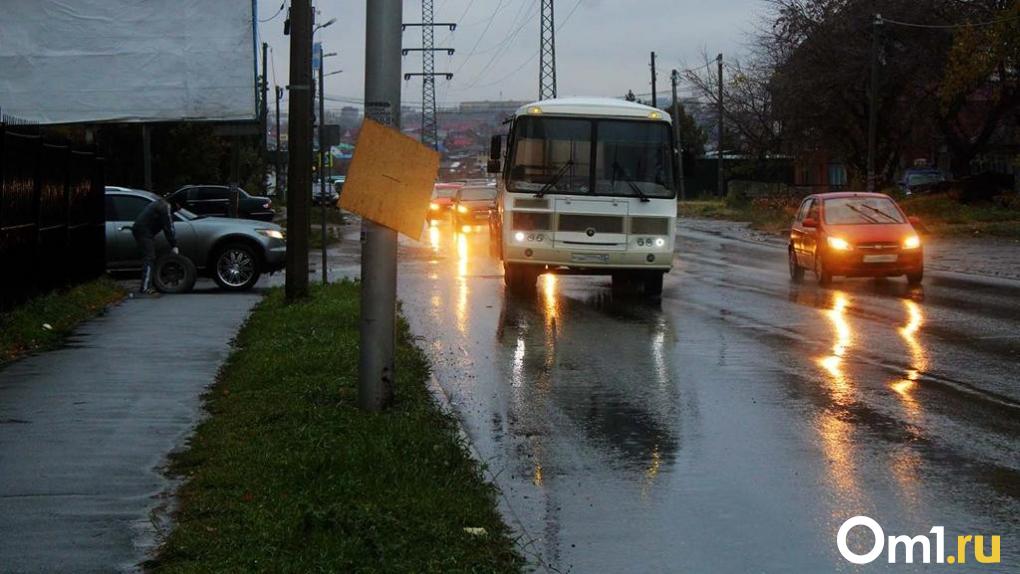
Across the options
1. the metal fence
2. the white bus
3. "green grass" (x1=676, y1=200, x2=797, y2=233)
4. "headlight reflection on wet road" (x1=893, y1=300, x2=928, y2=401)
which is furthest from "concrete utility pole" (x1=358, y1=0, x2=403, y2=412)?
"green grass" (x1=676, y1=200, x2=797, y2=233)

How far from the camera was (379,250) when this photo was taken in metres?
9.65

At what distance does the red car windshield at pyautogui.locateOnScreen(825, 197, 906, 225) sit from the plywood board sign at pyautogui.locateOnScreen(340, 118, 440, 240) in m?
14.9

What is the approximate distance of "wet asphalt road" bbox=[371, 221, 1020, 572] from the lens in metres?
7.04

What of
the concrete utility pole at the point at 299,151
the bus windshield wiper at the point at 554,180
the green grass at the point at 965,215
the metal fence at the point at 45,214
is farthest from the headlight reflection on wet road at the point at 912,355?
the green grass at the point at 965,215

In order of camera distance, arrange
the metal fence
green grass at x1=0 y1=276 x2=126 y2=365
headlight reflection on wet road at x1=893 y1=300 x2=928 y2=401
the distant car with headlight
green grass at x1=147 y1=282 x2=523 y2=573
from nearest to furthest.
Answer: green grass at x1=147 y1=282 x2=523 y2=573, headlight reflection on wet road at x1=893 y1=300 x2=928 y2=401, green grass at x1=0 y1=276 x2=126 y2=365, the metal fence, the distant car with headlight

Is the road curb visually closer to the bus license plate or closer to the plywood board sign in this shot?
the plywood board sign

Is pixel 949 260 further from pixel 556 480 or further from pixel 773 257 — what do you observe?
pixel 556 480

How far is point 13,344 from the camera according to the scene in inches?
548

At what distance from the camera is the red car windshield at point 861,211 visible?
75.5 feet

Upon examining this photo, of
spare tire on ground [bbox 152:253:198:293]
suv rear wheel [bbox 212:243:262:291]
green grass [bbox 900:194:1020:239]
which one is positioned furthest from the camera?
green grass [bbox 900:194:1020:239]

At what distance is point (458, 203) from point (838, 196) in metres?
28.3

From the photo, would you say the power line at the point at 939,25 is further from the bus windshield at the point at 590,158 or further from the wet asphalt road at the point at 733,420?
the bus windshield at the point at 590,158

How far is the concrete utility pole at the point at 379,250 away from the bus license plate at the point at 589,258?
10.5 metres

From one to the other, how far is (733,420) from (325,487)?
3.87m
